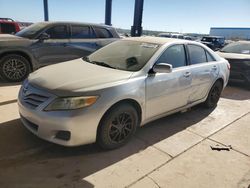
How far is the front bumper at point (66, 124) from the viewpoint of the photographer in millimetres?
2801

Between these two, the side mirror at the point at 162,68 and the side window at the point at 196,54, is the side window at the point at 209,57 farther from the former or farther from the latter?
the side mirror at the point at 162,68

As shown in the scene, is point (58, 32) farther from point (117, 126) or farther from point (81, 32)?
point (117, 126)

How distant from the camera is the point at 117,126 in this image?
3260mm

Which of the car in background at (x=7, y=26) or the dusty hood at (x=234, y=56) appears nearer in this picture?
the dusty hood at (x=234, y=56)

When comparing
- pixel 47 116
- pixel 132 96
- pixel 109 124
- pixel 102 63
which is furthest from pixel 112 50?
pixel 47 116

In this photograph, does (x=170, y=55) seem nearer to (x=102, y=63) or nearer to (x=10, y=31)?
(x=102, y=63)

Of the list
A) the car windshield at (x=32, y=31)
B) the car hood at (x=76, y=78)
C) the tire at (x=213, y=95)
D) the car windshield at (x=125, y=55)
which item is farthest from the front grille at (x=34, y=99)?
the car windshield at (x=32, y=31)

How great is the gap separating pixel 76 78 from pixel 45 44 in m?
3.98

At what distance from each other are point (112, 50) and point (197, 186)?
8.32ft

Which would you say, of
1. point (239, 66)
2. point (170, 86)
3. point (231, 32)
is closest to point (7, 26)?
point (170, 86)

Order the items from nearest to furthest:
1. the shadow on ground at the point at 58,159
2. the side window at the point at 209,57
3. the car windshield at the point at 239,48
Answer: the shadow on ground at the point at 58,159 < the side window at the point at 209,57 < the car windshield at the point at 239,48

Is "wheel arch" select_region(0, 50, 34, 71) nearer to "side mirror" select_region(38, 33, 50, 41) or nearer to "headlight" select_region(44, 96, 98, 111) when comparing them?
"side mirror" select_region(38, 33, 50, 41)

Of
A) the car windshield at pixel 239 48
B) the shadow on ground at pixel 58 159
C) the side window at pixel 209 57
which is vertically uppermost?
the side window at pixel 209 57

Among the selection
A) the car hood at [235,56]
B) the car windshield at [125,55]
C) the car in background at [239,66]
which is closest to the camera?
the car windshield at [125,55]
